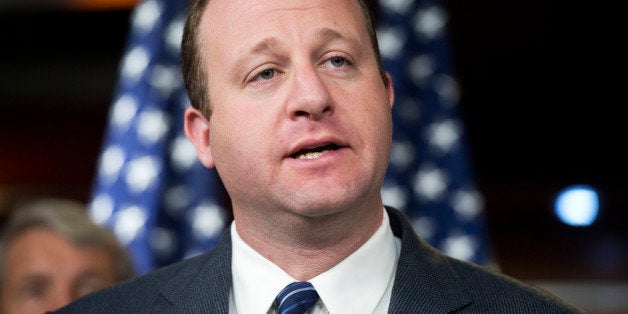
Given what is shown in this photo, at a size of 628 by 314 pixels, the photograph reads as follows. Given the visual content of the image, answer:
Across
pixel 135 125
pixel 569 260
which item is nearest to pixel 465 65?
pixel 569 260

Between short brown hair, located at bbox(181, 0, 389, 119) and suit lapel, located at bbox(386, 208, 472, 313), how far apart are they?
39 cm

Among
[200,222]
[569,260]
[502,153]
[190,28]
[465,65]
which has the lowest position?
[569,260]

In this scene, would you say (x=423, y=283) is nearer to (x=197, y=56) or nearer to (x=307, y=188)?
(x=307, y=188)

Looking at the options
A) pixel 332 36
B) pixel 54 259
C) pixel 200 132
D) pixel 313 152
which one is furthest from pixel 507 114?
pixel 313 152

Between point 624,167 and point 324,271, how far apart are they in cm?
683

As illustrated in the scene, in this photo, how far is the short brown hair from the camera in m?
1.86

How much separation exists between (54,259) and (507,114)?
564cm

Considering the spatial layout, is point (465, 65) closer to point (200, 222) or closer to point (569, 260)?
point (569, 260)

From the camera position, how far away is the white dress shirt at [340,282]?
5.39ft

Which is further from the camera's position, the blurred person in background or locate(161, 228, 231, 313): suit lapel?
the blurred person in background

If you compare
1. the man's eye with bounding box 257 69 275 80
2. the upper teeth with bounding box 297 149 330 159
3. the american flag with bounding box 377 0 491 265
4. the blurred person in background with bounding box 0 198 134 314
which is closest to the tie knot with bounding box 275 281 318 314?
the upper teeth with bounding box 297 149 330 159

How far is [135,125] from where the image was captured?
4172 millimetres

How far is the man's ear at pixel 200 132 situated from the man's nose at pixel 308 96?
13.5 inches

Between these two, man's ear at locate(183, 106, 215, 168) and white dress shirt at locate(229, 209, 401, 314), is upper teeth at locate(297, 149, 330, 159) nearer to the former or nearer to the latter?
white dress shirt at locate(229, 209, 401, 314)
